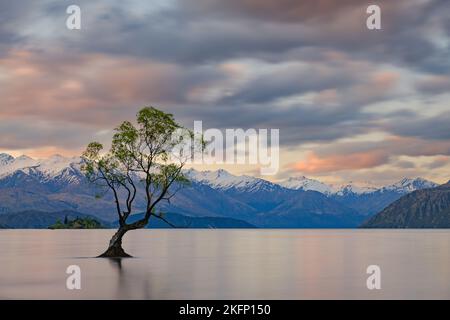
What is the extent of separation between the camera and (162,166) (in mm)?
112750

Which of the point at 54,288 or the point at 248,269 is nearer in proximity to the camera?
the point at 54,288

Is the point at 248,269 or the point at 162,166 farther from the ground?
the point at 162,166

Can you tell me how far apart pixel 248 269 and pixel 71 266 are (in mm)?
31772

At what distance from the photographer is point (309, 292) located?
7500 cm

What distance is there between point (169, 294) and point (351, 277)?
35220 millimetres

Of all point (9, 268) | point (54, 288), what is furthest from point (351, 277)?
point (9, 268)
